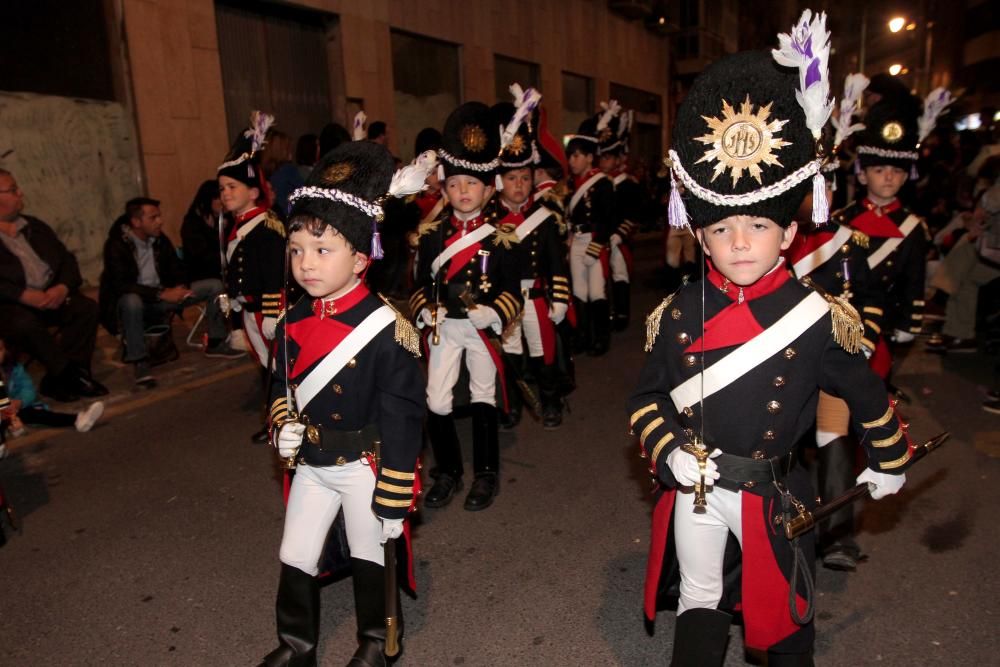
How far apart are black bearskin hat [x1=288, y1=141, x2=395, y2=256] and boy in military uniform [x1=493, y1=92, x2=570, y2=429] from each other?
232 centimetres

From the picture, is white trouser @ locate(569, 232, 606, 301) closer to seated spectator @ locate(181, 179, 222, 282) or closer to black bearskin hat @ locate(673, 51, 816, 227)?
seated spectator @ locate(181, 179, 222, 282)

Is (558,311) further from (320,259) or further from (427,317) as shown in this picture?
(320,259)

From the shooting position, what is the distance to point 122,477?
550 cm

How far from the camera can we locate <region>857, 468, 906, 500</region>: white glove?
102 inches

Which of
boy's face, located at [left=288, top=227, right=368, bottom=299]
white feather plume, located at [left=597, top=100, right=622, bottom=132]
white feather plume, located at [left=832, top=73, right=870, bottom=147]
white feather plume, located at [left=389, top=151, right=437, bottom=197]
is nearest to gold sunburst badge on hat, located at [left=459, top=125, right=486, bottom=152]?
white feather plume, located at [left=389, top=151, right=437, bottom=197]

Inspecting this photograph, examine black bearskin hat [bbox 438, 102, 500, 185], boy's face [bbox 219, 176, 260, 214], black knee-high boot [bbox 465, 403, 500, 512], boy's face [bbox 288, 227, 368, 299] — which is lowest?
black knee-high boot [bbox 465, 403, 500, 512]

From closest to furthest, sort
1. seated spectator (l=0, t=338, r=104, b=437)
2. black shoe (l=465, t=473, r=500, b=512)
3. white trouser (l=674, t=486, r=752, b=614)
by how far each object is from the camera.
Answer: white trouser (l=674, t=486, r=752, b=614) < black shoe (l=465, t=473, r=500, b=512) < seated spectator (l=0, t=338, r=104, b=437)

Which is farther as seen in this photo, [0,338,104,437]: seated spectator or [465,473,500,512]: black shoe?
[0,338,104,437]: seated spectator

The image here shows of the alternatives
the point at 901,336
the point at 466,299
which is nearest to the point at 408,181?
the point at 466,299

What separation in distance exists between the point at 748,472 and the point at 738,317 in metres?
0.51

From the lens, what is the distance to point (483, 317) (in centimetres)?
467

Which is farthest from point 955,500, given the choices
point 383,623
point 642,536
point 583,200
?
point 583,200

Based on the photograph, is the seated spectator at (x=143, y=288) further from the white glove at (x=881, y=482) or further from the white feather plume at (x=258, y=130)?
the white glove at (x=881, y=482)

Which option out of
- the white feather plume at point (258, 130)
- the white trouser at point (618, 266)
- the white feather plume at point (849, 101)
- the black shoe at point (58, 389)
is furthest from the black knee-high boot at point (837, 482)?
the black shoe at point (58, 389)
